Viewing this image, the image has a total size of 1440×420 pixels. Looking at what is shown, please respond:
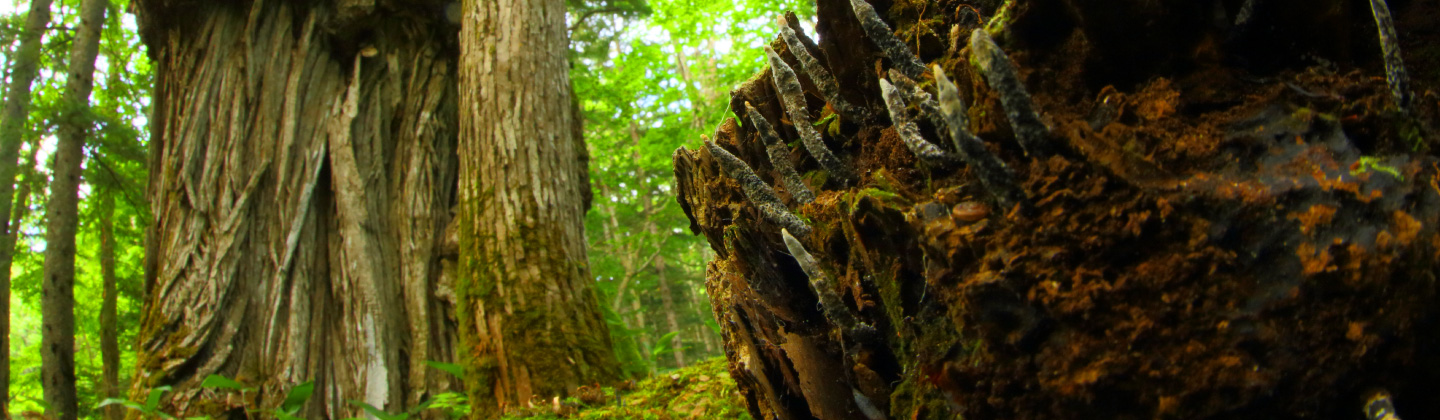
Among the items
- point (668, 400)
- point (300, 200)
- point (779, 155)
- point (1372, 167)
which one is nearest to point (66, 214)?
point (300, 200)

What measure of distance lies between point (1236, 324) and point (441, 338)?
4895 mm

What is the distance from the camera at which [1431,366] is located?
0.80 metres

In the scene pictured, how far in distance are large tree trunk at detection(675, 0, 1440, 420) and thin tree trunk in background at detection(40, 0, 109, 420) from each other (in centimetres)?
902

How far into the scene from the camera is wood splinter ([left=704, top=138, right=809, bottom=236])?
1.30 m

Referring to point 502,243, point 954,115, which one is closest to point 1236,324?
point 954,115

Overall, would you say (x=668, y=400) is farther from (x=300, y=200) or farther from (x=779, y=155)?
(x=300, y=200)

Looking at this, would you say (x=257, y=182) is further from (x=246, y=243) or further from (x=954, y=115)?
(x=954, y=115)

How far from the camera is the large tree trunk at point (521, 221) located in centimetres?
345

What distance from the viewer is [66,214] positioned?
23.9 feet

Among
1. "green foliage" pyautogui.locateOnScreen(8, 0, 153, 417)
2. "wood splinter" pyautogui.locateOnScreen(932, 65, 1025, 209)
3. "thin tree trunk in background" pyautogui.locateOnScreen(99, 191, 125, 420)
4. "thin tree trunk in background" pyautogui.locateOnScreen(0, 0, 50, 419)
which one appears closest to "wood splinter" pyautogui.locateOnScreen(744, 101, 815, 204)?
"wood splinter" pyautogui.locateOnScreen(932, 65, 1025, 209)

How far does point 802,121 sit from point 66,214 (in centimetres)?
928

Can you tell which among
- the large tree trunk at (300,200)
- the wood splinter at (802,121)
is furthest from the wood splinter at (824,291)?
the large tree trunk at (300,200)

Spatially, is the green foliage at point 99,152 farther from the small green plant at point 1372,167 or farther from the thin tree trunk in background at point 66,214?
the small green plant at point 1372,167

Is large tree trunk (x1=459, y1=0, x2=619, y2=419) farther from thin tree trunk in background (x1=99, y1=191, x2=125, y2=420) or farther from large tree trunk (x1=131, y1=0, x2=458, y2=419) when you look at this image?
thin tree trunk in background (x1=99, y1=191, x2=125, y2=420)
